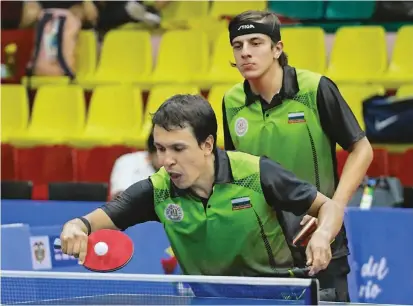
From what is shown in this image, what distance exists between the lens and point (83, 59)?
9.91 m

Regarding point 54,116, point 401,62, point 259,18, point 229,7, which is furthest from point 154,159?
point 229,7

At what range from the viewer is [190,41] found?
30.7 feet

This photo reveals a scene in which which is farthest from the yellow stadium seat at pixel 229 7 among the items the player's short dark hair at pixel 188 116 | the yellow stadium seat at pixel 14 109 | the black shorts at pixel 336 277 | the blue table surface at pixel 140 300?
the blue table surface at pixel 140 300

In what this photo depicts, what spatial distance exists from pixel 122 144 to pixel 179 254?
5.16 m

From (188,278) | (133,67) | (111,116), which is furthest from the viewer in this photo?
(133,67)

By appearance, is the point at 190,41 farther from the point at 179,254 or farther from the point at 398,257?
the point at 179,254

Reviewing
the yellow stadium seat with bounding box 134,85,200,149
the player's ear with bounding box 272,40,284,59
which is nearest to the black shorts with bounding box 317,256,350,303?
the player's ear with bounding box 272,40,284,59

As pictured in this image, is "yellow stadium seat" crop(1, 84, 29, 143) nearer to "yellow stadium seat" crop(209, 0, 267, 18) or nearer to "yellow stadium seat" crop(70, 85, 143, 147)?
"yellow stadium seat" crop(70, 85, 143, 147)

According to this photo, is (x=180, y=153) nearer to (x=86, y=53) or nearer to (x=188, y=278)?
(x=188, y=278)

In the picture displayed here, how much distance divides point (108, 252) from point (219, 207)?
23.1 inches

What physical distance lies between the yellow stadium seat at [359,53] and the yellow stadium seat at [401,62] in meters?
0.09

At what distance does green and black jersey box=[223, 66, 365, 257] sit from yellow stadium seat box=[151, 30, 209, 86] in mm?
4871

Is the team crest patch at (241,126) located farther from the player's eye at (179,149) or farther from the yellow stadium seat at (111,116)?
the yellow stadium seat at (111,116)

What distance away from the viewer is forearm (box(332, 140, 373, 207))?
378cm
